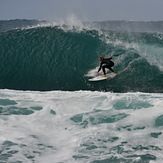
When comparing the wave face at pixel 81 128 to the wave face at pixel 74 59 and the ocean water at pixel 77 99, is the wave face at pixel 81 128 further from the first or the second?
the wave face at pixel 74 59

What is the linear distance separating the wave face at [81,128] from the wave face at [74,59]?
315 cm

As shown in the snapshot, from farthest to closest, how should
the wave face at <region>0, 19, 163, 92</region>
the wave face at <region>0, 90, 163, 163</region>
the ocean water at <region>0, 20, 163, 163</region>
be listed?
the wave face at <region>0, 19, 163, 92</region>
the ocean water at <region>0, 20, 163, 163</region>
the wave face at <region>0, 90, 163, 163</region>

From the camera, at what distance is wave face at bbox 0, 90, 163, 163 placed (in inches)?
219

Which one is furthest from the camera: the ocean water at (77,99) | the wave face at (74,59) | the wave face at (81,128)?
the wave face at (74,59)

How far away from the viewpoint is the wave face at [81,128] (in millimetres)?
5566

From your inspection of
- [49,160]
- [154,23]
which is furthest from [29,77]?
[154,23]

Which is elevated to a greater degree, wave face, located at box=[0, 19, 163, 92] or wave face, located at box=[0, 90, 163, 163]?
wave face, located at box=[0, 19, 163, 92]

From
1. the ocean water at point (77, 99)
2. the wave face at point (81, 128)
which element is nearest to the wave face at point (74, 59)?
the ocean water at point (77, 99)

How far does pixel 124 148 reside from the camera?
19.2ft

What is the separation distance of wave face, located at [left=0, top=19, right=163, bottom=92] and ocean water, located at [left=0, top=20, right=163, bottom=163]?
0.14 feet

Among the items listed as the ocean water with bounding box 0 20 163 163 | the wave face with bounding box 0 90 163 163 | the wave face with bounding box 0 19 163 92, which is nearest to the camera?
the wave face with bounding box 0 90 163 163

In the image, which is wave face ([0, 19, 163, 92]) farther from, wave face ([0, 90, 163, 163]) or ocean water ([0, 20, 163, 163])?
wave face ([0, 90, 163, 163])

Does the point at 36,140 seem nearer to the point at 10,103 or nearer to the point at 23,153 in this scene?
the point at 23,153

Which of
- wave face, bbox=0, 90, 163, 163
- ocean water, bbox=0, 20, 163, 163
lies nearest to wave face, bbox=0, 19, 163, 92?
ocean water, bbox=0, 20, 163, 163
